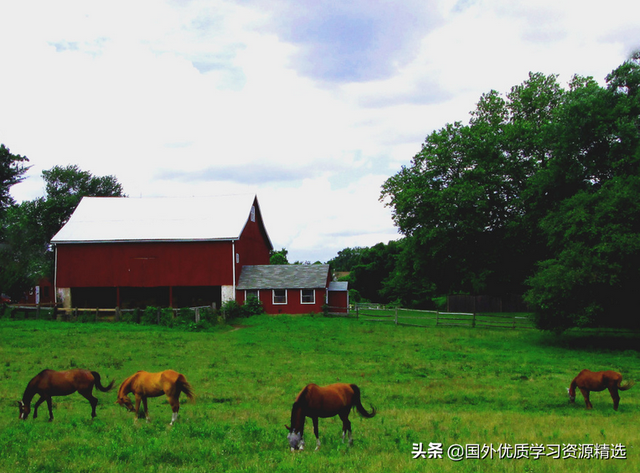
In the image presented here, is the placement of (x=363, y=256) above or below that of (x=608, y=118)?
below

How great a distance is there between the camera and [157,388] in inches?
455

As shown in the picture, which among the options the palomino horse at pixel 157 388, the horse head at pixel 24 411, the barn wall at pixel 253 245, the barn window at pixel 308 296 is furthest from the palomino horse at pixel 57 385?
the barn wall at pixel 253 245

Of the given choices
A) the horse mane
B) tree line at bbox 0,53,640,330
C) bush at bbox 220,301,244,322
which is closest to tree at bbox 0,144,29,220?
tree line at bbox 0,53,640,330

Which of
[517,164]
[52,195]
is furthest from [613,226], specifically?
[52,195]

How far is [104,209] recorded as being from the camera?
148ft

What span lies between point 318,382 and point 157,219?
99.9 ft

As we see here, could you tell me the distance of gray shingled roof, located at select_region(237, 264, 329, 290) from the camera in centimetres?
4062

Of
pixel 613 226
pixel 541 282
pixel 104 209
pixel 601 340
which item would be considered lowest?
pixel 601 340

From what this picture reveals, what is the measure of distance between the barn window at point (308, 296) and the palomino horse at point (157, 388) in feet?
95.6

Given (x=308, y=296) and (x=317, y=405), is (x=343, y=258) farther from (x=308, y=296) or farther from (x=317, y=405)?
(x=317, y=405)

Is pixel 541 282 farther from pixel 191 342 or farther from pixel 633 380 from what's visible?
pixel 191 342

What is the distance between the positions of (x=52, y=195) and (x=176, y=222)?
28.1 m

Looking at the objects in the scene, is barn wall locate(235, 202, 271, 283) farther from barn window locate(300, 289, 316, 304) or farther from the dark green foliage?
the dark green foliage

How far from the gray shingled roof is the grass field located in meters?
9.90
